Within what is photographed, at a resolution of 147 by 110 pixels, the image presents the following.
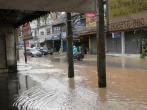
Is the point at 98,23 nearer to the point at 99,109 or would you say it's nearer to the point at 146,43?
the point at 99,109

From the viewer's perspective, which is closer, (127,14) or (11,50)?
(11,50)

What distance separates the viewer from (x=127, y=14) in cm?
5041

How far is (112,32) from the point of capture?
2127 inches

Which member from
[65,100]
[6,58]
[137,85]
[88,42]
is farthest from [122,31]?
[65,100]

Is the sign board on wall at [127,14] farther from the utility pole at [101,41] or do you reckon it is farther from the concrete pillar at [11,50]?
the utility pole at [101,41]

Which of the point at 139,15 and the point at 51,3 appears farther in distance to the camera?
the point at 139,15

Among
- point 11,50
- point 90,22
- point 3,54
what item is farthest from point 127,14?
point 3,54

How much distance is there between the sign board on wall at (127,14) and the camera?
1861 inches

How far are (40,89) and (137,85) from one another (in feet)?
13.7

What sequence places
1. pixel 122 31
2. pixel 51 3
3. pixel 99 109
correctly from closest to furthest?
pixel 51 3
pixel 99 109
pixel 122 31

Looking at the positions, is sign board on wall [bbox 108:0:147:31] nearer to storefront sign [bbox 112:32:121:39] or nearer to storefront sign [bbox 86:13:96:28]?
storefront sign [bbox 112:32:121:39]

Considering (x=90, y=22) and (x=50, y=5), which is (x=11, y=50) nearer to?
(x=50, y=5)

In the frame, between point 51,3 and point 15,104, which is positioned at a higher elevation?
point 51,3

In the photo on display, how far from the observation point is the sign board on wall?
47.3m
